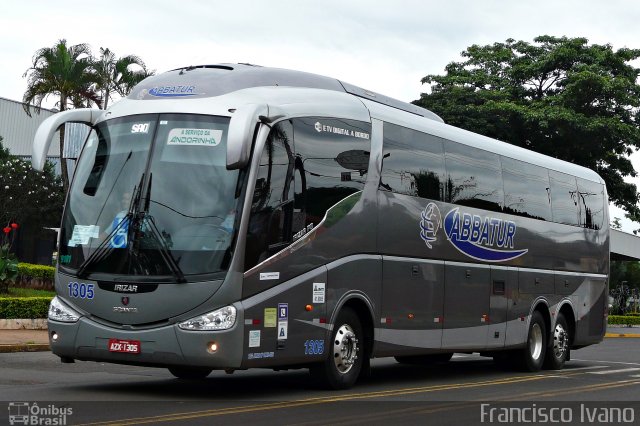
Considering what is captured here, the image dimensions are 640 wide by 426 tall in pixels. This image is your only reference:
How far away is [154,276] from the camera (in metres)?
11.8

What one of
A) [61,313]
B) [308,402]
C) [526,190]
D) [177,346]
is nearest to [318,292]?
[308,402]

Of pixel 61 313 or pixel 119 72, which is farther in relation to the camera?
pixel 119 72

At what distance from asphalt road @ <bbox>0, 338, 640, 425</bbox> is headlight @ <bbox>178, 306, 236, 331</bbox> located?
0.82 m

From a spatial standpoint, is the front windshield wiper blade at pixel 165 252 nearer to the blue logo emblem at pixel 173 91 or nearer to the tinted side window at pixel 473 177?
the blue logo emblem at pixel 173 91

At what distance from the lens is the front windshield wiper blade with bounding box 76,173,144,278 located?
1198cm

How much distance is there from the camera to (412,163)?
1523 cm

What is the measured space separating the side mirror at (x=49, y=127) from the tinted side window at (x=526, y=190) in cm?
790

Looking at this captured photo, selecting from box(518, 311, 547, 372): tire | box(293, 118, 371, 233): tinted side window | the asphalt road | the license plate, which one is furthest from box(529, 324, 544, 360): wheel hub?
the license plate

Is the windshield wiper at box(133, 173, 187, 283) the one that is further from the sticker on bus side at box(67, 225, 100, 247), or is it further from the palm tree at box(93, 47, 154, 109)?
the palm tree at box(93, 47, 154, 109)

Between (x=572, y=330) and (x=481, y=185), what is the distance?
4757mm

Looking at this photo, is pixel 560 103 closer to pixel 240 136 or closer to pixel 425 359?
pixel 425 359

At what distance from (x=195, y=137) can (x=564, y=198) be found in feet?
33.8

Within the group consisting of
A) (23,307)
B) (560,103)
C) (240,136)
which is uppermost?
(560,103)

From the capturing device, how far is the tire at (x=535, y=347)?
62.3 ft
